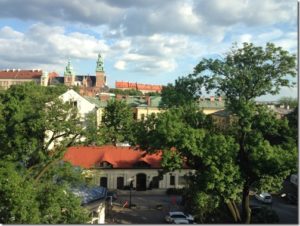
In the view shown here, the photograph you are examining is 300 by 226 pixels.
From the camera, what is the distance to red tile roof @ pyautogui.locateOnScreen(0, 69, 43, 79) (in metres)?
132

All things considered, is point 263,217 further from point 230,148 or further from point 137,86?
point 137,86

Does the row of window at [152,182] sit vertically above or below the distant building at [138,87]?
below

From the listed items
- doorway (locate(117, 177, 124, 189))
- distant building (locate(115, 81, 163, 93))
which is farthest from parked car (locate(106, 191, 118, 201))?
distant building (locate(115, 81, 163, 93))

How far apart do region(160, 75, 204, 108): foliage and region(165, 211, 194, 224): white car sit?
5.68 meters

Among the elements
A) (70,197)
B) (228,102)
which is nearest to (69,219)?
(70,197)

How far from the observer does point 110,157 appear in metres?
32.6

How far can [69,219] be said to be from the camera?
14.8 m

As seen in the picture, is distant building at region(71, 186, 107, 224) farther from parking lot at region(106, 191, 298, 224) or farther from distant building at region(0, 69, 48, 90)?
distant building at region(0, 69, 48, 90)

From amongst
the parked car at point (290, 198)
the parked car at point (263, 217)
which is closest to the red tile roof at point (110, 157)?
the parked car at point (290, 198)

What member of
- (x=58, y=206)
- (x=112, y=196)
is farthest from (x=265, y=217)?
(x=58, y=206)

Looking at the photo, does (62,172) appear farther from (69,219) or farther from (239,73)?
(239,73)

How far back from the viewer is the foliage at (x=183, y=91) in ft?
72.6

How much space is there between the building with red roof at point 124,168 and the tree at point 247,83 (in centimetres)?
1230

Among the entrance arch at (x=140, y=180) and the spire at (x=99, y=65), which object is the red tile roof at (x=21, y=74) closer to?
the spire at (x=99, y=65)
